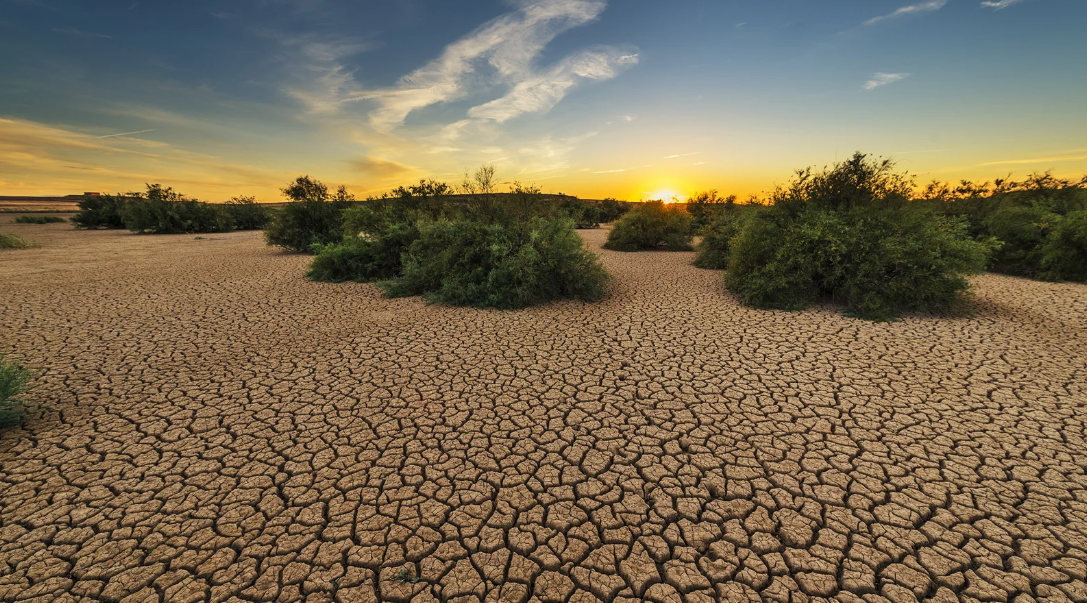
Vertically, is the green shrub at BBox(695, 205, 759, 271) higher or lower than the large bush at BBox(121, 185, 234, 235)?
lower

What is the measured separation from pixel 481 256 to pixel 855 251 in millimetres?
7936

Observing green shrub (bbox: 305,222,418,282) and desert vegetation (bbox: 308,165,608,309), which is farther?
green shrub (bbox: 305,222,418,282)

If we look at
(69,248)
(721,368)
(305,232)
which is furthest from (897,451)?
(69,248)

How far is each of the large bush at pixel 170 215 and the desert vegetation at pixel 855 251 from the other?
3234 centimetres

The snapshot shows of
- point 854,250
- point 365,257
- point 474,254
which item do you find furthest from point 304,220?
point 854,250

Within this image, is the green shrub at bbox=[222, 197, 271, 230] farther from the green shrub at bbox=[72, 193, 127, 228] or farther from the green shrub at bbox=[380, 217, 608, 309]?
the green shrub at bbox=[380, 217, 608, 309]

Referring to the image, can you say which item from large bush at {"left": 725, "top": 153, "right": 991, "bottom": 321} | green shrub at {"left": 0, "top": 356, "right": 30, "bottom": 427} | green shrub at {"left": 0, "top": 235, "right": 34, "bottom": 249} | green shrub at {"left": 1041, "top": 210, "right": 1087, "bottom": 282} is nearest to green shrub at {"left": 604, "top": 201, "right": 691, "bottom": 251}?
large bush at {"left": 725, "top": 153, "right": 991, "bottom": 321}

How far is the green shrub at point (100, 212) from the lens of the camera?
91.0ft

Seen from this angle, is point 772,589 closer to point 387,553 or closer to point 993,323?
point 387,553

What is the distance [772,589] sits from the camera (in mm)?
2277

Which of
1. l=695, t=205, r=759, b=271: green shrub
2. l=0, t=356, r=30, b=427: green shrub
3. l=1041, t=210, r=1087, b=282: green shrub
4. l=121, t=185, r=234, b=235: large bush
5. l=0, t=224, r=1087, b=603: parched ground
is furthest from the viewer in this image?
l=121, t=185, r=234, b=235: large bush

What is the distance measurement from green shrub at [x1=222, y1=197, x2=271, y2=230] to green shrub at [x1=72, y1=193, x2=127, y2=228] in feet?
21.3

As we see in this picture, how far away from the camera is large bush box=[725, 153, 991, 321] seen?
7570mm

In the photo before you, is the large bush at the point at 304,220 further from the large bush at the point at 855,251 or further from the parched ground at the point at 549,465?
the large bush at the point at 855,251
